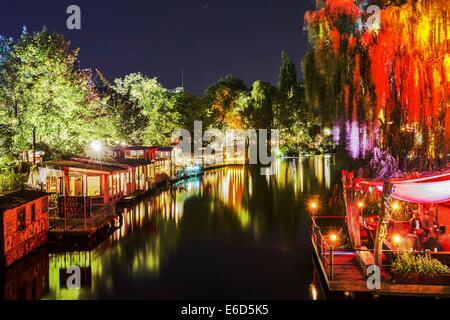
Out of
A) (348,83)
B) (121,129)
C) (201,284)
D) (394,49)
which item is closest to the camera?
Result: (394,49)

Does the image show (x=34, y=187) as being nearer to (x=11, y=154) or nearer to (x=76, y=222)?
(x=11, y=154)

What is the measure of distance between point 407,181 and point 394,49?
3797mm

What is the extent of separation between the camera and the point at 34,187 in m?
26.7

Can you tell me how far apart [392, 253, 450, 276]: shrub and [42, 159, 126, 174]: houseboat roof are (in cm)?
1912

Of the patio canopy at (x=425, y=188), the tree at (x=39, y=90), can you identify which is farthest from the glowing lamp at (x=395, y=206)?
the tree at (x=39, y=90)

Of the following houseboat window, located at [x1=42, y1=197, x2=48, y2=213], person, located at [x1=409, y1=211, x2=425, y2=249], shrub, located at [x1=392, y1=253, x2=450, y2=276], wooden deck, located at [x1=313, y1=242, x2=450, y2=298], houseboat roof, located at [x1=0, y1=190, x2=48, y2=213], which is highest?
houseboat roof, located at [x1=0, y1=190, x2=48, y2=213]

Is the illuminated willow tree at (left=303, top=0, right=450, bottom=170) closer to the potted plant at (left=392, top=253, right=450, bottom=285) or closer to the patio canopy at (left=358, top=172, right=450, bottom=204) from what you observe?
the patio canopy at (left=358, top=172, right=450, bottom=204)

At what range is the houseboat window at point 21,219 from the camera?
16.6 metres

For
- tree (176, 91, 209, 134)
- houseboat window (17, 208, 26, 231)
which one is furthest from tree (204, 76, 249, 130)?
houseboat window (17, 208, 26, 231)

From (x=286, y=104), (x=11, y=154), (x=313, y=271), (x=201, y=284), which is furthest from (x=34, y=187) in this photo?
(x=286, y=104)

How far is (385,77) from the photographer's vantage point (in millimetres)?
13547

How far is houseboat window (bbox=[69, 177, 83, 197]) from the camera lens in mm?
28828

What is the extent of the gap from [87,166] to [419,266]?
20.1 m

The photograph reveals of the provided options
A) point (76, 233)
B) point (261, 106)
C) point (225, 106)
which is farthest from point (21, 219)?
point (261, 106)
